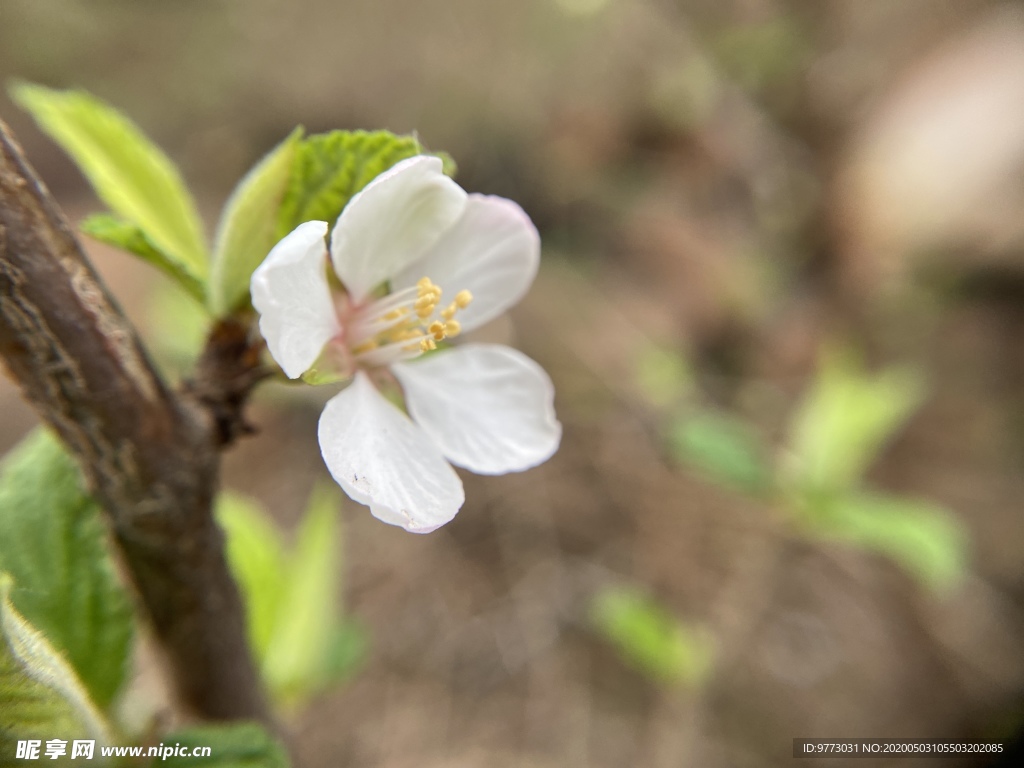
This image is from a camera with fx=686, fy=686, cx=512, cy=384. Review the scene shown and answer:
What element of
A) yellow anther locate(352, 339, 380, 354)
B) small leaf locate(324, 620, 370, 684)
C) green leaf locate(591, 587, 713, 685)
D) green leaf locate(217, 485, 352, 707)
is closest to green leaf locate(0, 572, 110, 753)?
yellow anther locate(352, 339, 380, 354)

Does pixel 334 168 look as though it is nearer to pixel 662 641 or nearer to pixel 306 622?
pixel 306 622

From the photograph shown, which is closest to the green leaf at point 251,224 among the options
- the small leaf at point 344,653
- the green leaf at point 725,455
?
the small leaf at point 344,653

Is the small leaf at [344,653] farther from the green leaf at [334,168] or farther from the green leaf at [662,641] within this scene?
the green leaf at [334,168]

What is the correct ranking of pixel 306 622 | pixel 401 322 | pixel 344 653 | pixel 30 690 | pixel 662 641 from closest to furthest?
pixel 30 690, pixel 401 322, pixel 306 622, pixel 344 653, pixel 662 641

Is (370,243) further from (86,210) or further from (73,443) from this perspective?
(86,210)

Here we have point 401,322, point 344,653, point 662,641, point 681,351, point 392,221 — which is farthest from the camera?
point 681,351

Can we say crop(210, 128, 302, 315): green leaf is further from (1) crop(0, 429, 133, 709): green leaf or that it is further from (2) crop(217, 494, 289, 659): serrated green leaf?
(2) crop(217, 494, 289, 659): serrated green leaf

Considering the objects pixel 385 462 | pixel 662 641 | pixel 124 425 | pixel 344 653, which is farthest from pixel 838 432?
pixel 124 425
